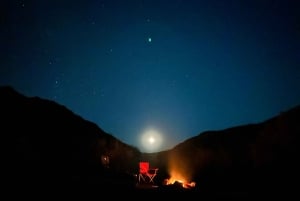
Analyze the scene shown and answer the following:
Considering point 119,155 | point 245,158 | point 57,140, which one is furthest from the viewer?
point 119,155

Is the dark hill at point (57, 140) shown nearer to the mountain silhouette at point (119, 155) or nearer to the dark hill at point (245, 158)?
the mountain silhouette at point (119, 155)

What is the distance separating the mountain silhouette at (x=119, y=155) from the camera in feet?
49.1

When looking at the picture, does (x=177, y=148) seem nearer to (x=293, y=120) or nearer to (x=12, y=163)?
(x=293, y=120)

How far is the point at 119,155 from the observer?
1914 inches

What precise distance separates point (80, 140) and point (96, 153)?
264 cm

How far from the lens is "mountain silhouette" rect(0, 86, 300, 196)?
14977mm

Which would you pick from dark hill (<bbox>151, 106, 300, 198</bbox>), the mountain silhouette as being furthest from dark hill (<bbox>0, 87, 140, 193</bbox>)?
dark hill (<bbox>151, 106, 300, 198</bbox>)

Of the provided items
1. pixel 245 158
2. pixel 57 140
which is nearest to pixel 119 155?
pixel 57 140

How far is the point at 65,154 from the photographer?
Result: 3456 centimetres

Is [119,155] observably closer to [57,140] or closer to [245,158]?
[57,140]

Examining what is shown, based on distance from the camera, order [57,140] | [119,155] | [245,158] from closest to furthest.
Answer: [57,140]
[245,158]
[119,155]

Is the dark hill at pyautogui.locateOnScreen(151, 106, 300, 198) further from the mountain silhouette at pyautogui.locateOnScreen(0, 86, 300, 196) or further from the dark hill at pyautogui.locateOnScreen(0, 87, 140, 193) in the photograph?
the dark hill at pyautogui.locateOnScreen(0, 87, 140, 193)

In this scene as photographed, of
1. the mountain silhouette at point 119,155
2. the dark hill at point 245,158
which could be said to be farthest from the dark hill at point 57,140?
the dark hill at point 245,158

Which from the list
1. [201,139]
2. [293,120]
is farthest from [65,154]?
[201,139]
